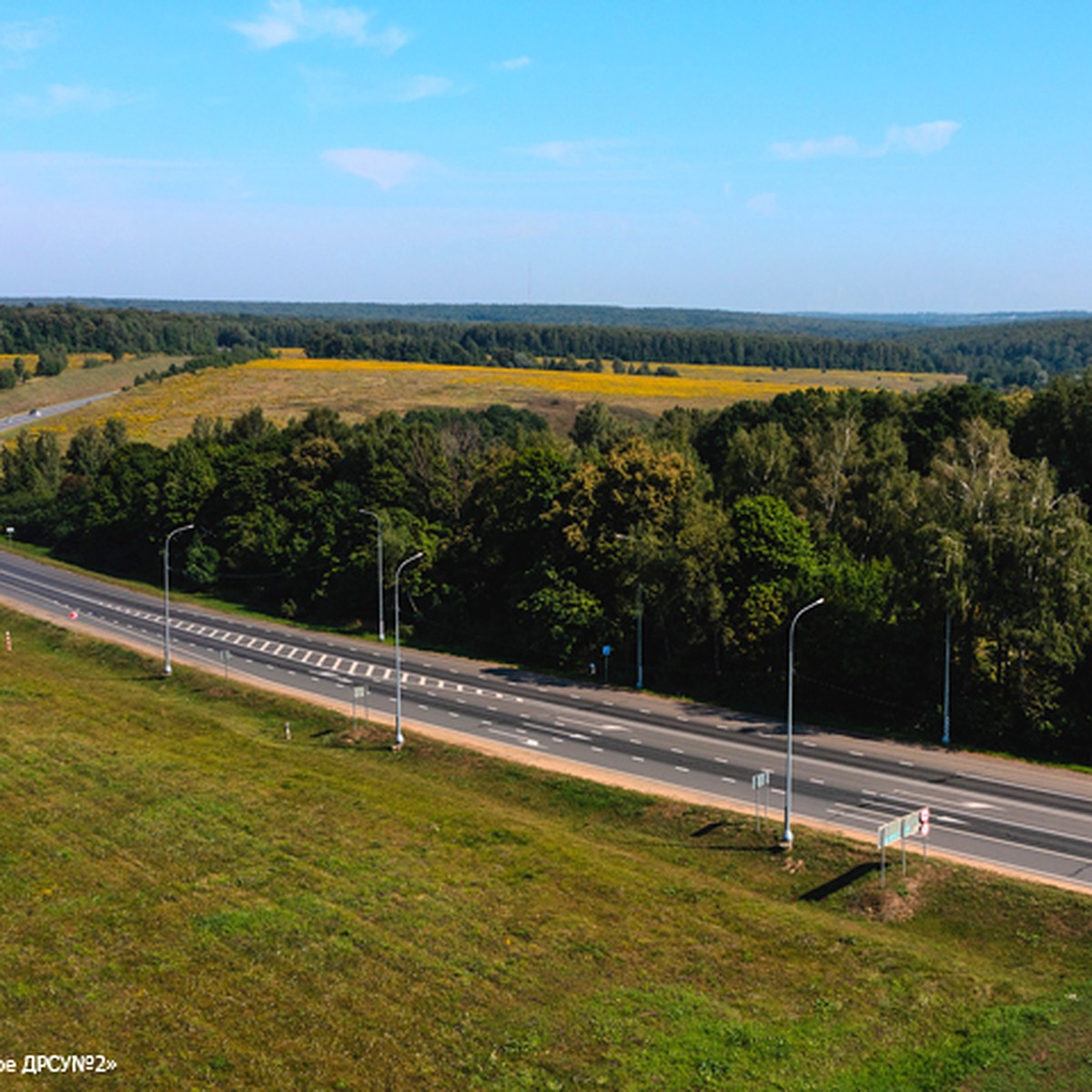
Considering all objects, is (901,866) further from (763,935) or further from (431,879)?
(431,879)

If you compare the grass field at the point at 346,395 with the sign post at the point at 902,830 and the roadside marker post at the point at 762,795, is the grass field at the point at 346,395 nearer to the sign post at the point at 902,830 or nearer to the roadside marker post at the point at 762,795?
the roadside marker post at the point at 762,795

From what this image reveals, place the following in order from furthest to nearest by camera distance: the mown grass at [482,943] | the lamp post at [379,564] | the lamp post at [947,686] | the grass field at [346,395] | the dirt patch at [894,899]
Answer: the grass field at [346,395], the lamp post at [379,564], the lamp post at [947,686], the dirt patch at [894,899], the mown grass at [482,943]

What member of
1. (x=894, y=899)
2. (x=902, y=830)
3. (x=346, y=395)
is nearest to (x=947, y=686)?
(x=902, y=830)

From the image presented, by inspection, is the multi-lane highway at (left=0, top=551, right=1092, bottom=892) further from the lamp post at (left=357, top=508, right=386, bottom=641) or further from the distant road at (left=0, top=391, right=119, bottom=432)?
the distant road at (left=0, top=391, right=119, bottom=432)

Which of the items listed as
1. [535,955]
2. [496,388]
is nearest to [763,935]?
[535,955]

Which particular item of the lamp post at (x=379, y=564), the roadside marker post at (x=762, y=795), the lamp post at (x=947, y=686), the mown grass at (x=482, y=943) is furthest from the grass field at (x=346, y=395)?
the mown grass at (x=482, y=943)

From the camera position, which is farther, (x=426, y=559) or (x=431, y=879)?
(x=426, y=559)
